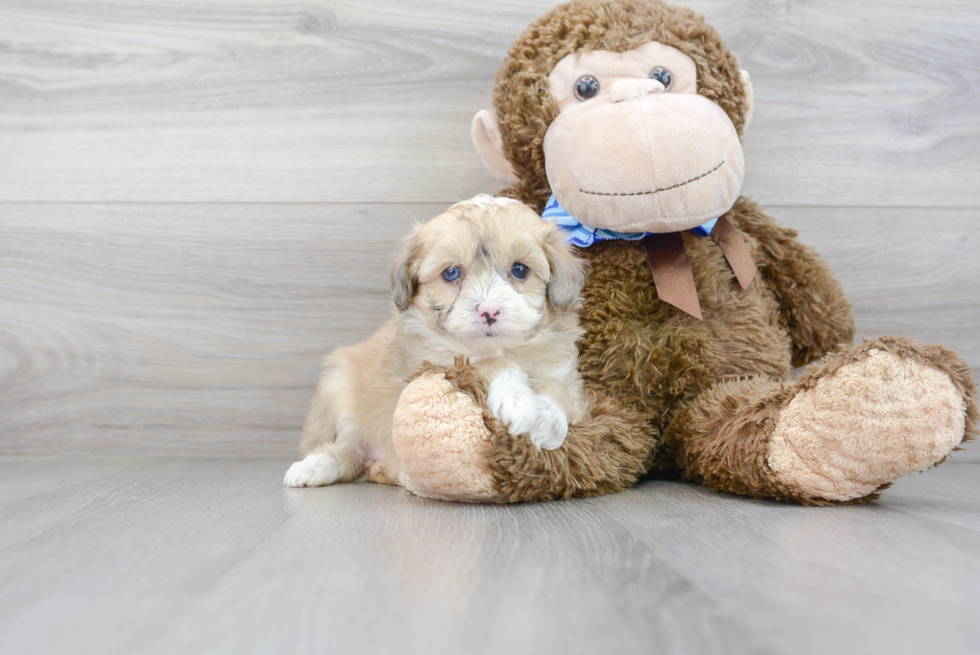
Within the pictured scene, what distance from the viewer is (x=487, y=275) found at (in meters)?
1.29

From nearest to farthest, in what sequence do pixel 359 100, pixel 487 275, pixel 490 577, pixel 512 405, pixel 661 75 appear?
pixel 490 577
pixel 512 405
pixel 487 275
pixel 661 75
pixel 359 100

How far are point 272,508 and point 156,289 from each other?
3.08 ft

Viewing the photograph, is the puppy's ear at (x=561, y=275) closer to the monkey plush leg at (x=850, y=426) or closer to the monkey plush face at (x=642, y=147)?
the monkey plush face at (x=642, y=147)

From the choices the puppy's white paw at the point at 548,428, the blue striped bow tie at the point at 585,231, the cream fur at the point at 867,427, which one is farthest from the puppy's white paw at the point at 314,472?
the cream fur at the point at 867,427

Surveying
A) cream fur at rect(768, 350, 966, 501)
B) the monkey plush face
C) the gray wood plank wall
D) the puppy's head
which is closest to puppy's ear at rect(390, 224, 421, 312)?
the puppy's head

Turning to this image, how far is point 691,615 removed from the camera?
69 centimetres

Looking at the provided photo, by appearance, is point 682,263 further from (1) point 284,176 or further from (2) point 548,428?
(1) point 284,176

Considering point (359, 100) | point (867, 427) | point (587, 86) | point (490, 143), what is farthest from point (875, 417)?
point (359, 100)

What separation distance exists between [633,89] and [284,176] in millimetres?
985

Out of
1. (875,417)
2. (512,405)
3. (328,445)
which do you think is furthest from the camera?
(328,445)

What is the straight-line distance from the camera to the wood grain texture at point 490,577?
2.16 ft

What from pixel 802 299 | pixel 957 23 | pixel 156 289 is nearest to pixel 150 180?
pixel 156 289

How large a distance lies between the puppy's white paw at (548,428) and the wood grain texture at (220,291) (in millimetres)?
819

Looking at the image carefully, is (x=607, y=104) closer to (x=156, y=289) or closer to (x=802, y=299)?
(x=802, y=299)
